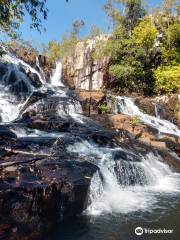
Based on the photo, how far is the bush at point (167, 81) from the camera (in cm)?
2811

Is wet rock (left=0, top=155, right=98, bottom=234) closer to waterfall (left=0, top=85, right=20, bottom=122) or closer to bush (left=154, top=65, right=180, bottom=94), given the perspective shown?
waterfall (left=0, top=85, right=20, bottom=122)

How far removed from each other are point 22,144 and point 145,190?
467 cm

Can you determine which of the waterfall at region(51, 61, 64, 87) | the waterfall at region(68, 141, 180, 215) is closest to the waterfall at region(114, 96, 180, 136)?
the waterfall at region(68, 141, 180, 215)

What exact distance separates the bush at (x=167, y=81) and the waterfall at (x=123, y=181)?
48.8ft

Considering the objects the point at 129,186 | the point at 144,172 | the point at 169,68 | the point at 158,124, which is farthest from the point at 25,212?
the point at 169,68

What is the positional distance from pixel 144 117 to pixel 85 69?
468 inches

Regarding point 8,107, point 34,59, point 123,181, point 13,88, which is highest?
point 34,59

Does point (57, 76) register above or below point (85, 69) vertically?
below

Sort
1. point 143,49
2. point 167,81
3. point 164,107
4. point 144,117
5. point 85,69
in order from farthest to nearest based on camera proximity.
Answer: point 85,69
point 143,49
point 167,81
point 164,107
point 144,117

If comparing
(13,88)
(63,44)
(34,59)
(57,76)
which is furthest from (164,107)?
(63,44)

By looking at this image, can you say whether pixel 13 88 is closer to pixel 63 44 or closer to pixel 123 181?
pixel 123 181

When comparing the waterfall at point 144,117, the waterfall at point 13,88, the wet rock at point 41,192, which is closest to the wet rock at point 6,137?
the wet rock at point 41,192

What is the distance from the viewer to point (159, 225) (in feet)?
27.2

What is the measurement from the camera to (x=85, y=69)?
104 ft
